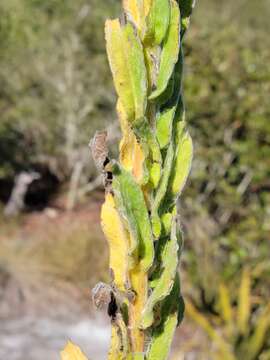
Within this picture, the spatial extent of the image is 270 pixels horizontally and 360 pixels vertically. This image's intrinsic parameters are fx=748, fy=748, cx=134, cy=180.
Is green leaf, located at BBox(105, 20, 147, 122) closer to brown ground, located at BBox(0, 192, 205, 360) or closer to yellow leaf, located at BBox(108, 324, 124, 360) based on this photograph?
yellow leaf, located at BBox(108, 324, 124, 360)

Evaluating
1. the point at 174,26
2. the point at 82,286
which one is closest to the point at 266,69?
the point at 82,286

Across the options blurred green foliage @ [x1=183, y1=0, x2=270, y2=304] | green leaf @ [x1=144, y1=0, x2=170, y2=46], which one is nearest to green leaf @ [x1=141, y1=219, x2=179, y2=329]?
green leaf @ [x1=144, y1=0, x2=170, y2=46]

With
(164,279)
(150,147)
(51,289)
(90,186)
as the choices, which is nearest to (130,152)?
(150,147)

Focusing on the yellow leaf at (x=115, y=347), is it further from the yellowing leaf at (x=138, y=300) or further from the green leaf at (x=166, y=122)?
the green leaf at (x=166, y=122)

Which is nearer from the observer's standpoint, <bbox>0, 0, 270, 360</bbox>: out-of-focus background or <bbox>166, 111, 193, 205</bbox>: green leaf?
<bbox>166, 111, 193, 205</bbox>: green leaf

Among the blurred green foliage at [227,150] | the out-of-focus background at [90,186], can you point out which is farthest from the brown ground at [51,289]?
the blurred green foliage at [227,150]

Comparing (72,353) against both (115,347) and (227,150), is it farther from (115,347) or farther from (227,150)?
(227,150)
